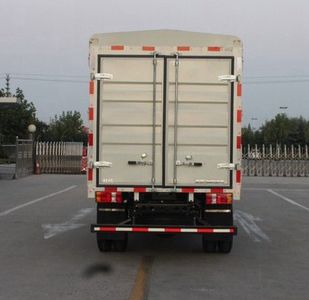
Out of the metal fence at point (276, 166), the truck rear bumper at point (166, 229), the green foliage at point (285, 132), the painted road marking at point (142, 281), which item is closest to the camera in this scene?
the painted road marking at point (142, 281)

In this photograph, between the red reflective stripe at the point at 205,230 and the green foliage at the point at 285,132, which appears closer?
the red reflective stripe at the point at 205,230

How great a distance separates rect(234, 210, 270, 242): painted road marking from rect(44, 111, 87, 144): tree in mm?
62444

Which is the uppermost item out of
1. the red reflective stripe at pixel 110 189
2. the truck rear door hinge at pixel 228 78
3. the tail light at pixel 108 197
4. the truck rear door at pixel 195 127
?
the truck rear door hinge at pixel 228 78

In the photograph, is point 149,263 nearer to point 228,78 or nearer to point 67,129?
point 228,78

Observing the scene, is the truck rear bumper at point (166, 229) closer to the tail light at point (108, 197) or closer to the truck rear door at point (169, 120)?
the tail light at point (108, 197)

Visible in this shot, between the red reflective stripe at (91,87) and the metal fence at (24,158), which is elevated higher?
the red reflective stripe at (91,87)

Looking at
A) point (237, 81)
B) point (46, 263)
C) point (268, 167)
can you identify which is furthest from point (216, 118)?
point (268, 167)

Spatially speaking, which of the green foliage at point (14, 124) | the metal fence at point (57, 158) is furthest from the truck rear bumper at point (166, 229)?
the green foliage at point (14, 124)

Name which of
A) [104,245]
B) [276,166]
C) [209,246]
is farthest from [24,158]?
[209,246]

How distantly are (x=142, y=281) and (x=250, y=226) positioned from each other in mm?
5909

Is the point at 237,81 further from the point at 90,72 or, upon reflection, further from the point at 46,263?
the point at 46,263

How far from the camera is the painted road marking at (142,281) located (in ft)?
21.2

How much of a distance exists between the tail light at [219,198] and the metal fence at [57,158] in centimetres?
2649

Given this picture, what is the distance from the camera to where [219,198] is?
8.41 metres
